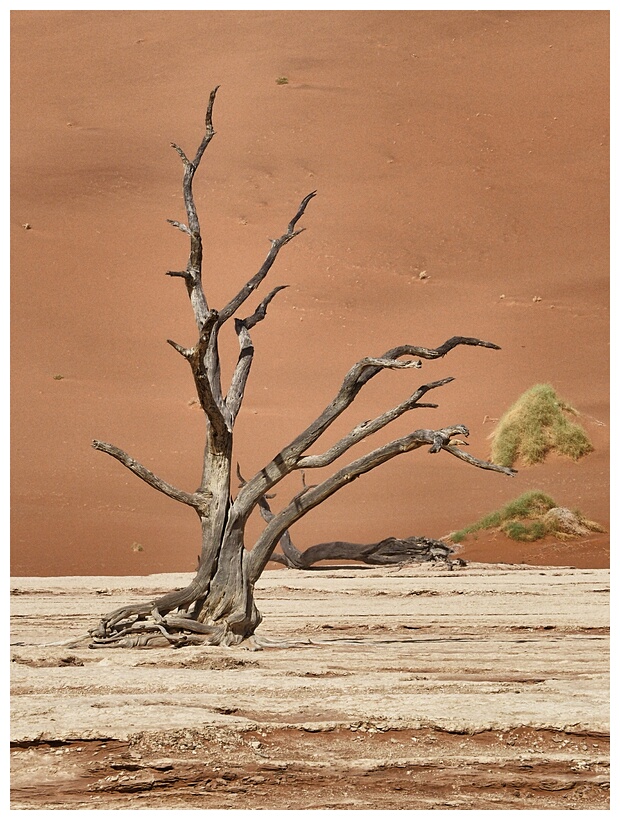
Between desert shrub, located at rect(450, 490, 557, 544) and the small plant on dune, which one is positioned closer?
desert shrub, located at rect(450, 490, 557, 544)

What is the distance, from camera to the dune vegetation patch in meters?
13.1

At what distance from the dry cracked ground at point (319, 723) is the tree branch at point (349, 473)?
0.59 m

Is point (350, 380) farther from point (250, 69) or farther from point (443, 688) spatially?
point (250, 69)

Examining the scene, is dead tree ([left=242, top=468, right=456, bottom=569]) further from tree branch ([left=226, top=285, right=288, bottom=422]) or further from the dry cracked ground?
tree branch ([left=226, top=285, right=288, bottom=422])

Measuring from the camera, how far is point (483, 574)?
35.7 ft

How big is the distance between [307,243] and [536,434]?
466 inches

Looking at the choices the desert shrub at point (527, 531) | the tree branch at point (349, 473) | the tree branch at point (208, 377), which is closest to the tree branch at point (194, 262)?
the tree branch at point (208, 377)

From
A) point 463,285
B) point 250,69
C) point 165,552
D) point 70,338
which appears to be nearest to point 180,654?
point 165,552

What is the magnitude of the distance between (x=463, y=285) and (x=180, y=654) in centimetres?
1958

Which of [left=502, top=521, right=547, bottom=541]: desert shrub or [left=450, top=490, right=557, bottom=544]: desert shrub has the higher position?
[left=450, top=490, right=557, bottom=544]: desert shrub

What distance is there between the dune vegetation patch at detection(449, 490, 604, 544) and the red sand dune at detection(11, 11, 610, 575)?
1.32ft

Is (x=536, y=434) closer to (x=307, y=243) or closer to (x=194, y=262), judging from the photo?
(x=194, y=262)

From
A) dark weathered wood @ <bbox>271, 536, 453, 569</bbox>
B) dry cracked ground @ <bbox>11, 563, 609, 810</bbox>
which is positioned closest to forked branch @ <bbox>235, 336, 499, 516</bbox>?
dry cracked ground @ <bbox>11, 563, 609, 810</bbox>

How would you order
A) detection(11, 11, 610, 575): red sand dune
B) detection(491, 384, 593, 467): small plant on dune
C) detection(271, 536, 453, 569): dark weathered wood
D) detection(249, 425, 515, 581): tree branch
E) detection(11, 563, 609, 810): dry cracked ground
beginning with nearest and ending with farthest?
1. detection(11, 563, 609, 810): dry cracked ground
2. detection(249, 425, 515, 581): tree branch
3. detection(271, 536, 453, 569): dark weathered wood
4. detection(11, 11, 610, 575): red sand dune
5. detection(491, 384, 593, 467): small plant on dune
